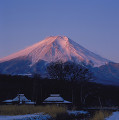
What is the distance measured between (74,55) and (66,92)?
123682 millimetres

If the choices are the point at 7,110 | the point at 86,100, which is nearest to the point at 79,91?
the point at 86,100

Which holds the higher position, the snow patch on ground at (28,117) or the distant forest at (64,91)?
the distant forest at (64,91)

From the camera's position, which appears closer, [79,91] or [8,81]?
[79,91]

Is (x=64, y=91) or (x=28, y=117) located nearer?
(x=28, y=117)

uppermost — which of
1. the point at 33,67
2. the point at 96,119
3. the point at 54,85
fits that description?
the point at 33,67

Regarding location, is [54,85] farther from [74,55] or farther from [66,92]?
[74,55]

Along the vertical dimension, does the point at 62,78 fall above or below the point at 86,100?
above

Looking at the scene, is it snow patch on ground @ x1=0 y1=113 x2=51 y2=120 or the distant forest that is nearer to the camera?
snow patch on ground @ x1=0 y1=113 x2=51 y2=120

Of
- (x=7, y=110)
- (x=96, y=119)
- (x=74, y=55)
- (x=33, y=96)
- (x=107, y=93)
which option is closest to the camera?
(x=96, y=119)

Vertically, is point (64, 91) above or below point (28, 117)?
above

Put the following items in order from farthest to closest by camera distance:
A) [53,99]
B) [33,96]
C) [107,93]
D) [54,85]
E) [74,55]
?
1. [74,55]
2. [107,93]
3. [54,85]
4. [33,96]
5. [53,99]

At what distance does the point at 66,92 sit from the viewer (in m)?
72.9

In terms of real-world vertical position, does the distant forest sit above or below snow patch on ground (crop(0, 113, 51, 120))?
above

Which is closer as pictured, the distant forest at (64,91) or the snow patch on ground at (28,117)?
the snow patch on ground at (28,117)
